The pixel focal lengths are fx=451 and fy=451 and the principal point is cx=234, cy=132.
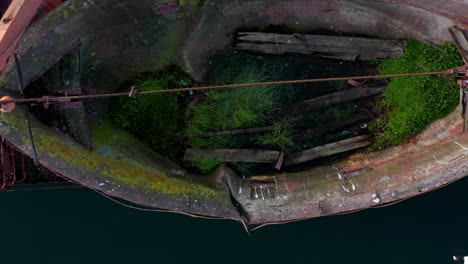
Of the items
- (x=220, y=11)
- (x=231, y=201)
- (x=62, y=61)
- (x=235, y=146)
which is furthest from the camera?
(x=235, y=146)

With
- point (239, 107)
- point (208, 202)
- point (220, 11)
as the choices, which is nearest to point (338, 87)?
point (239, 107)

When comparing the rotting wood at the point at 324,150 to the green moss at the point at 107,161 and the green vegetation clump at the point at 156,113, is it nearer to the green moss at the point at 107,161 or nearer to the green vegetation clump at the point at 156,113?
the green moss at the point at 107,161

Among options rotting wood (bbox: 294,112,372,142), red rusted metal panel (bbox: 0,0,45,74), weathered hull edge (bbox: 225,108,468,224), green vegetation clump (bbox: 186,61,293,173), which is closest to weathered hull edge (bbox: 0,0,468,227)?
weathered hull edge (bbox: 225,108,468,224)

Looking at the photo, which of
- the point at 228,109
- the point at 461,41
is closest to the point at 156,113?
the point at 228,109

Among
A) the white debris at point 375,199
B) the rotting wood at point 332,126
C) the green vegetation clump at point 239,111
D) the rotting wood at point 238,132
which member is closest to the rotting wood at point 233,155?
the green vegetation clump at point 239,111

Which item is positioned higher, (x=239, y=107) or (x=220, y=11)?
(x=220, y=11)

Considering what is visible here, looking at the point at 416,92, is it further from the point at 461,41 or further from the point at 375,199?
the point at 375,199

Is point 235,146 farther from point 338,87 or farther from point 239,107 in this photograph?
point 338,87
